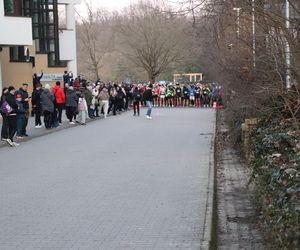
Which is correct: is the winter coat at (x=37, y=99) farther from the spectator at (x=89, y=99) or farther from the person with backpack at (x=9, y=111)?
the spectator at (x=89, y=99)

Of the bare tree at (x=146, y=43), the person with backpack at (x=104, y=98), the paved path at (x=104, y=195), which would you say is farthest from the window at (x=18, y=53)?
the bare tree at (x=146, y=43)

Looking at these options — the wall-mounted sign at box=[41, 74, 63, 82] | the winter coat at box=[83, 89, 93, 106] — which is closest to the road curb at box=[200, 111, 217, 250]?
the winter coat at box=[83, 89, 93, 106]

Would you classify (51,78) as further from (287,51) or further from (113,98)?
(287,51)

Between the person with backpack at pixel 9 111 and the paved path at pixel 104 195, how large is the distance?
0.51 m

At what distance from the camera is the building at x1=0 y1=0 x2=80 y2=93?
27.5 metres

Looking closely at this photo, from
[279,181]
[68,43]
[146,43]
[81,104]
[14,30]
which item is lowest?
[81,104]

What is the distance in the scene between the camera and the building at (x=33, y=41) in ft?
90.1

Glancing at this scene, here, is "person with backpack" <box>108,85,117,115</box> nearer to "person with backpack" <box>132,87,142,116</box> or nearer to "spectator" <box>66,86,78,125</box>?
"person with backpack" <box>132,87,142,116</box>

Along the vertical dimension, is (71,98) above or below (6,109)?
below

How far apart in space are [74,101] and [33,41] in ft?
37.2

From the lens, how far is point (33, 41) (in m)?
34.6

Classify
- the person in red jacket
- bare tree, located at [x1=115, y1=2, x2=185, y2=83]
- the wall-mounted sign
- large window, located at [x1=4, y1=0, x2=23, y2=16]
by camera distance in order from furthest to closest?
bare tree, located at [x1=115, y1=2, x2=185, y2=83] < the wall-mounted sign < large window, located at [x1=4, y1=0, x2=23, y2=16] < the person in red jacket

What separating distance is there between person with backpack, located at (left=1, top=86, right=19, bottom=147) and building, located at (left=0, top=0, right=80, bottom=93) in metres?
11.0

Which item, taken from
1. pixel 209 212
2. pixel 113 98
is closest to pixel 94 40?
pixel 113 98
